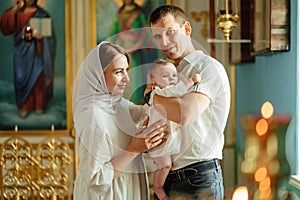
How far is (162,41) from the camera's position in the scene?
1.78m

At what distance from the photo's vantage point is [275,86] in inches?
113

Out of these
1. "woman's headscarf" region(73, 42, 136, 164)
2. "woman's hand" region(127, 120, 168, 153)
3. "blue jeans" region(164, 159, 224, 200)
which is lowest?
"blue jeans" region(164, 159, 224, 200)

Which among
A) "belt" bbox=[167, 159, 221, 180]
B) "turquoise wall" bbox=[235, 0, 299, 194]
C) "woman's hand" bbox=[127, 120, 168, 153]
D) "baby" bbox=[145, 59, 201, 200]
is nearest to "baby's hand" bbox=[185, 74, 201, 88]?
"baby" bbox=[145, 59, 201, 200]

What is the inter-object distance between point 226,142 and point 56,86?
131cm

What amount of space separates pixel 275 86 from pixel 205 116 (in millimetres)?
1149

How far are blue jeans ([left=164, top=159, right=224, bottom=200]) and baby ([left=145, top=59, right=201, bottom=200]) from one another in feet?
0.11

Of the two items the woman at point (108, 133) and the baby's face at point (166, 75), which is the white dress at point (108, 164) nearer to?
the woman at point (108, 133)

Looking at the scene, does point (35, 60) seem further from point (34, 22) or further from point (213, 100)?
point (213, 100)

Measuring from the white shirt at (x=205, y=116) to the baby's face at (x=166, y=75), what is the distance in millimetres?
33

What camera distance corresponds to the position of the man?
5.64 feet

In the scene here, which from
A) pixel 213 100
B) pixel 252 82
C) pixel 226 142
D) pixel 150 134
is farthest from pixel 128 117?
pixel 226 142

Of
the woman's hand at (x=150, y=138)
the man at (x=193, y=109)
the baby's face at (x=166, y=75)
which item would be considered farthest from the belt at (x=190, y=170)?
the baby's face at (x=166, y=75)

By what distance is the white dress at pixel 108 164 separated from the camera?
176 centimetres

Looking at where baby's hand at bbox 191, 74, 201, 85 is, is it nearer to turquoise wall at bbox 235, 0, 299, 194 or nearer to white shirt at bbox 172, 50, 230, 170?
white shirt at bbox 172, 50, 230, 170
